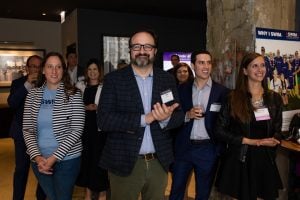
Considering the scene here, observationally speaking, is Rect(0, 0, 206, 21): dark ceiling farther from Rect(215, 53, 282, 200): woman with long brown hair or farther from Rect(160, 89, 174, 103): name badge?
Rect(160, 89, 174, 103): name badge

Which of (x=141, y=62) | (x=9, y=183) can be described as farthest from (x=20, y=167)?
(x=141, y=62)

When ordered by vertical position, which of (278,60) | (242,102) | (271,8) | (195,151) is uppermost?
(271,8)

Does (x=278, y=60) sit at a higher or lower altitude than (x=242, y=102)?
higher

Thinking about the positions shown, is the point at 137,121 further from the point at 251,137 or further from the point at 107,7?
the point at 107,7

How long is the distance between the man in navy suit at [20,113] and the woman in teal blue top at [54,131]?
549 millimetres

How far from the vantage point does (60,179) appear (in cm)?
230

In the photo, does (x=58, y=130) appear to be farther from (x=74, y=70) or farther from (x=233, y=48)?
(x=74, y=70)

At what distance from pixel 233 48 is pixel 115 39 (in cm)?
476

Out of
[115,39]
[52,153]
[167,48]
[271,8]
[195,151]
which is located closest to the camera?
[52,153]

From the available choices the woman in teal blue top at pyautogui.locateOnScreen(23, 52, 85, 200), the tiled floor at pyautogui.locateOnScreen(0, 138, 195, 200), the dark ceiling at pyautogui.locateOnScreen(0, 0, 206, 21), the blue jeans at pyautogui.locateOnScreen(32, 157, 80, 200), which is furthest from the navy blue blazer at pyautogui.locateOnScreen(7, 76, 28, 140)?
the dark ceiling at pyautogui.locateOnScreen(0, 0, 206, 21)

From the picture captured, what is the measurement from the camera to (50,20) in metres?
8.38

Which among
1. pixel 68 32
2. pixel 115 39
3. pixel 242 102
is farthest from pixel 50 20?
pixel 242 102

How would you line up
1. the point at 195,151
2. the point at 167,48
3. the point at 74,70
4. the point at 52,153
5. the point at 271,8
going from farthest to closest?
the point at 167,48
the point at 74,70
the point at 271,8
the point at 195,151
the point at 52,153

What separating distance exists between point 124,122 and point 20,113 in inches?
57.9
